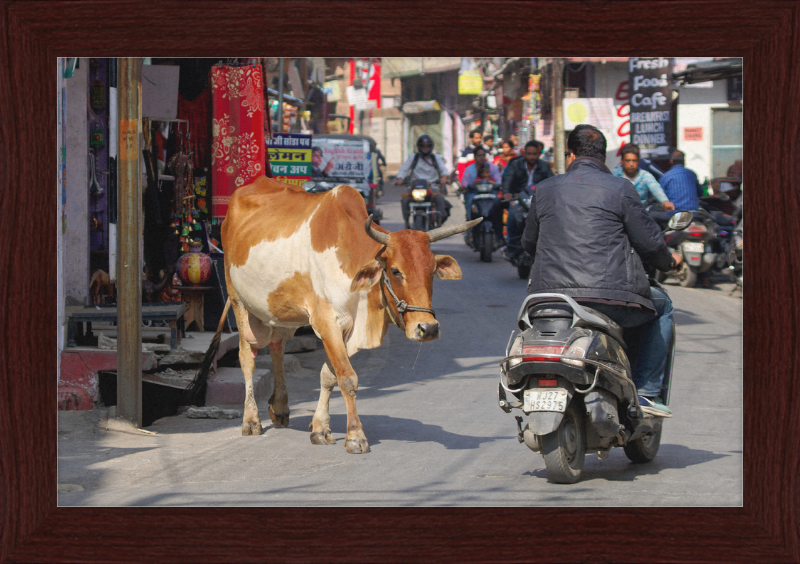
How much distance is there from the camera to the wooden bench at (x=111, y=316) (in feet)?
23.1

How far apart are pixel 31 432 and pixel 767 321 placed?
Result: 2.81 metres

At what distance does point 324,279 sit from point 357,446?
1030 mm

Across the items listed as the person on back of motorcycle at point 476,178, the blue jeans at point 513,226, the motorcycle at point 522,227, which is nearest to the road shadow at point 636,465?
the motorcycle at point 522,227

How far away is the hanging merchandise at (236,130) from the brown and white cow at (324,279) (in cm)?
210

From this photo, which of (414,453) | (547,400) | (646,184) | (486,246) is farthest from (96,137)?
(486,246)

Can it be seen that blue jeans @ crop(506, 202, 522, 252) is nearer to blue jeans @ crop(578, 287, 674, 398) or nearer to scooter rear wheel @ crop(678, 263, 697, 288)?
scooter rear wheel @ crop(678, 263, 697, 288)

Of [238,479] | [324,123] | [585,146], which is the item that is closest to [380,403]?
[238,479]

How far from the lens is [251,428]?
6.36 m

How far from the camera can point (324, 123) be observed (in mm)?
43906

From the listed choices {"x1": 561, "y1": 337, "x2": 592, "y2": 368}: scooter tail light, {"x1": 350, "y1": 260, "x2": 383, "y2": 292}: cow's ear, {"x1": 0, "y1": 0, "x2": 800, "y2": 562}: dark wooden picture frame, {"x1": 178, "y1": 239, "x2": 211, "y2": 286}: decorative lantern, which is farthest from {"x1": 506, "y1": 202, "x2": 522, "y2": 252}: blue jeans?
{"x1": 0, "y1": 0, "x2": 800, "y2": 562}: dark wooden picture frame

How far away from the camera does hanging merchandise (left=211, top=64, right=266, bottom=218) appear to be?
9.17 m

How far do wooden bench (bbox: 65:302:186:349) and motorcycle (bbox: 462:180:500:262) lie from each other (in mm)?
6514

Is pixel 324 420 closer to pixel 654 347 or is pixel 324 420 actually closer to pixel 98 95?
pixel 654 347
